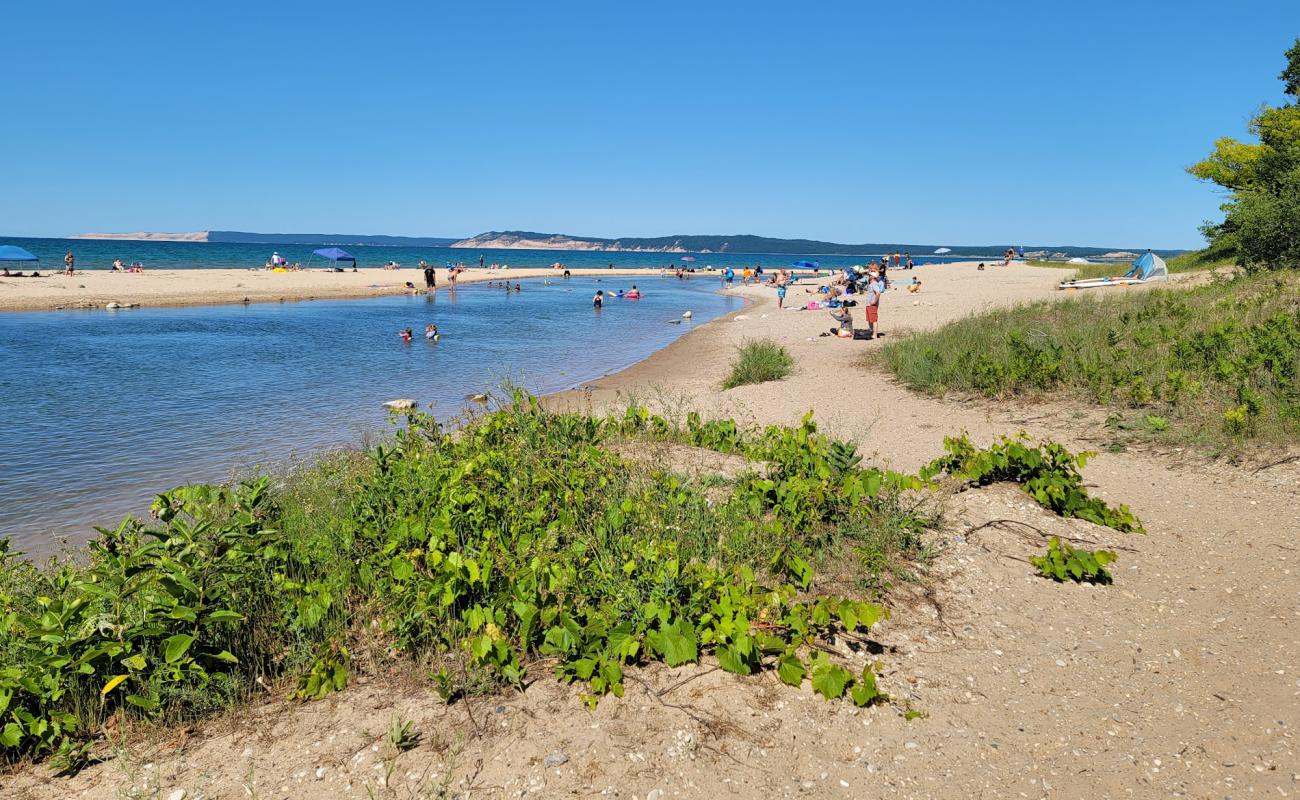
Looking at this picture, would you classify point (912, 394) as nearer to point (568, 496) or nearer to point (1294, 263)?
point (568, 496)

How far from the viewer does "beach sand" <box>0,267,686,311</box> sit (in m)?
34.5

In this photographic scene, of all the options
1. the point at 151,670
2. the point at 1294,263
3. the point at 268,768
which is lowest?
the point at 268,768

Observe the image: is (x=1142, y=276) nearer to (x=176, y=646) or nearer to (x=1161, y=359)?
(x=1161, y=359)

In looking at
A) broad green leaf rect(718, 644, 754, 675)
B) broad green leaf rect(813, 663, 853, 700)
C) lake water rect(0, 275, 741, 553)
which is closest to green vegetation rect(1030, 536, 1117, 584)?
broad green leaf rect(813, 663, 853, 700)

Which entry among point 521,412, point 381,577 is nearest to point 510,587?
point 381,577

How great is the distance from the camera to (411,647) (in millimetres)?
4133

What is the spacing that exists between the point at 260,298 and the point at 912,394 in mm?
40093

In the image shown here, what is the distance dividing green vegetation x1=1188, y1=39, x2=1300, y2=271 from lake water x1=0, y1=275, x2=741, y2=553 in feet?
52.0

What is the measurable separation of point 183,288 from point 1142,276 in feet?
161

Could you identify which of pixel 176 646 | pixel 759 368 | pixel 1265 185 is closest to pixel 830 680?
pixel 176 646

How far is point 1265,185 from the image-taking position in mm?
23250

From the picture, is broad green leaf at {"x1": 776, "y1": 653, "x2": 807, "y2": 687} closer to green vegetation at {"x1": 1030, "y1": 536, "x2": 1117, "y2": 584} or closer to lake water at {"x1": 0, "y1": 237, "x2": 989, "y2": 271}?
green vegetation at {"x1": 1030, "y1": 536, "x2": 1117, "y2": 584}

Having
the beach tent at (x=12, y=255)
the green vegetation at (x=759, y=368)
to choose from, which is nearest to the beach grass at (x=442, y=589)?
the green vegetation at (x=759, y=368)

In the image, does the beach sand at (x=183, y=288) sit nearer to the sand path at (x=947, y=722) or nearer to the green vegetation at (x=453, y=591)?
the green vegetation at (x=453, y=591)
